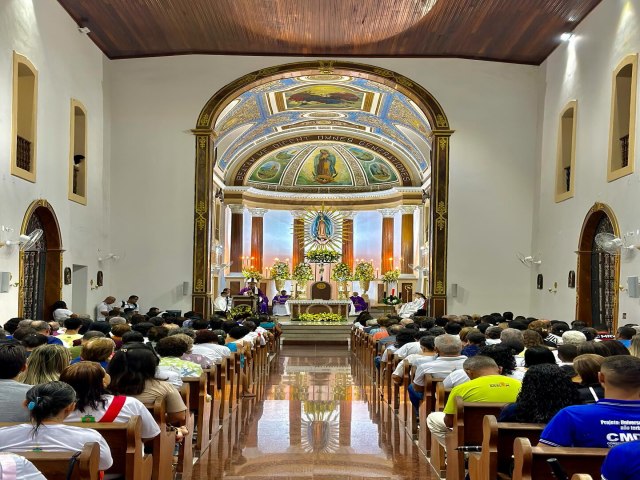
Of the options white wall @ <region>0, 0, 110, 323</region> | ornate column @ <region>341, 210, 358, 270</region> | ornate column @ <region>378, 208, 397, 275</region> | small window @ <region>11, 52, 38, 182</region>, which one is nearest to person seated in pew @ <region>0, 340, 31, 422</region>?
white wall @ <region>0, 0, 110, 323</region>

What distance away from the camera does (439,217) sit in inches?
705

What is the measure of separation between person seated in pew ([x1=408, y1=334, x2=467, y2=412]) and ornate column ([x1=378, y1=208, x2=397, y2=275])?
22.4 meters

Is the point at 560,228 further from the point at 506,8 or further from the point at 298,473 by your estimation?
the point at 298,473

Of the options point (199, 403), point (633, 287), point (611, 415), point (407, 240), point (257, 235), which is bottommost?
point (199, 403)

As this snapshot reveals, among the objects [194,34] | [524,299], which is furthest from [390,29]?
[524,299]

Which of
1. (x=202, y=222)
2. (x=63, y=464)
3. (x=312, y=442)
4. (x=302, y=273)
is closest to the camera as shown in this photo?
(x=63, y=464)

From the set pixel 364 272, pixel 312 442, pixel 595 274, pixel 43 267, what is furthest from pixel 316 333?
pixel 312 442

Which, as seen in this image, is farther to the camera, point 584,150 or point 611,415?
point 584,150

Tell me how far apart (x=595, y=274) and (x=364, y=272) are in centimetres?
1490

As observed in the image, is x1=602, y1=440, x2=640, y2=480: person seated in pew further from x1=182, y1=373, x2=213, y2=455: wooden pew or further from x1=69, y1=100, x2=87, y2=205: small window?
x1=69, y1=100, x2=87, y2=205: small window

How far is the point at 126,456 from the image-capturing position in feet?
13.8

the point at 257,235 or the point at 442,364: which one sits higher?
the point at 257,235

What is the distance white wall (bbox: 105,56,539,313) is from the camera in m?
17.8

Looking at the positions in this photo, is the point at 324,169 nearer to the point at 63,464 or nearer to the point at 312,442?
the point at 312,442
